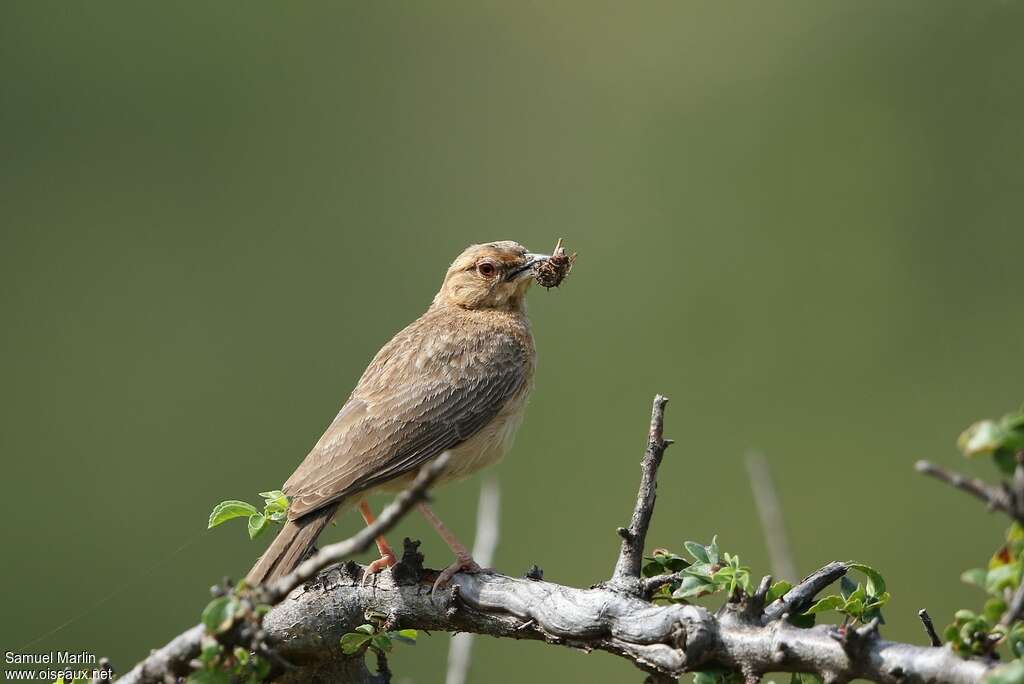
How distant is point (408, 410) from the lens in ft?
16.2

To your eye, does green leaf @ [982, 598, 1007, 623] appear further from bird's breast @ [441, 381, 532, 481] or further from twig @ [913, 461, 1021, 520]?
bird's breast @ [441, 381, 532, 481]

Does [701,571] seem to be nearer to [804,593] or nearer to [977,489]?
[804,593]

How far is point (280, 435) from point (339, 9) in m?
6.34

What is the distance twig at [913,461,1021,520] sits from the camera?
80.7 inches

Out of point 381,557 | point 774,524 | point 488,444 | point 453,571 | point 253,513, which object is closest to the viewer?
point 253,513

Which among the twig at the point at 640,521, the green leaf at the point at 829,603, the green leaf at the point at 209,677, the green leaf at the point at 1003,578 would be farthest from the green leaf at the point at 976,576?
the green leaf at the point at 209,677

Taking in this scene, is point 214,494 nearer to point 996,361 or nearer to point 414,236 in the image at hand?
point 414,236

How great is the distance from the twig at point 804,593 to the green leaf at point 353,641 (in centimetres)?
114

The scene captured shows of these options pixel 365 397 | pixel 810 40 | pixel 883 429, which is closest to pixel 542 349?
pixel 883 429

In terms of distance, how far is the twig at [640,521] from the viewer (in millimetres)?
3195

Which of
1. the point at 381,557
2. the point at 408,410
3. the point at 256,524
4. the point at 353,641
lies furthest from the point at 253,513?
the point at 408,410

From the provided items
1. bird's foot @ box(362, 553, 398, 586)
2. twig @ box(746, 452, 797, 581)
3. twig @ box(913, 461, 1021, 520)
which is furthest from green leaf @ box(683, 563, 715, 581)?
twig @ box(746, 452, 797, 581)

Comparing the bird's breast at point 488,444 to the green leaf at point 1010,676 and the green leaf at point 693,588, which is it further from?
the green leaf at point 1010,676

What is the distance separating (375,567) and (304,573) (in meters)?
1.67
